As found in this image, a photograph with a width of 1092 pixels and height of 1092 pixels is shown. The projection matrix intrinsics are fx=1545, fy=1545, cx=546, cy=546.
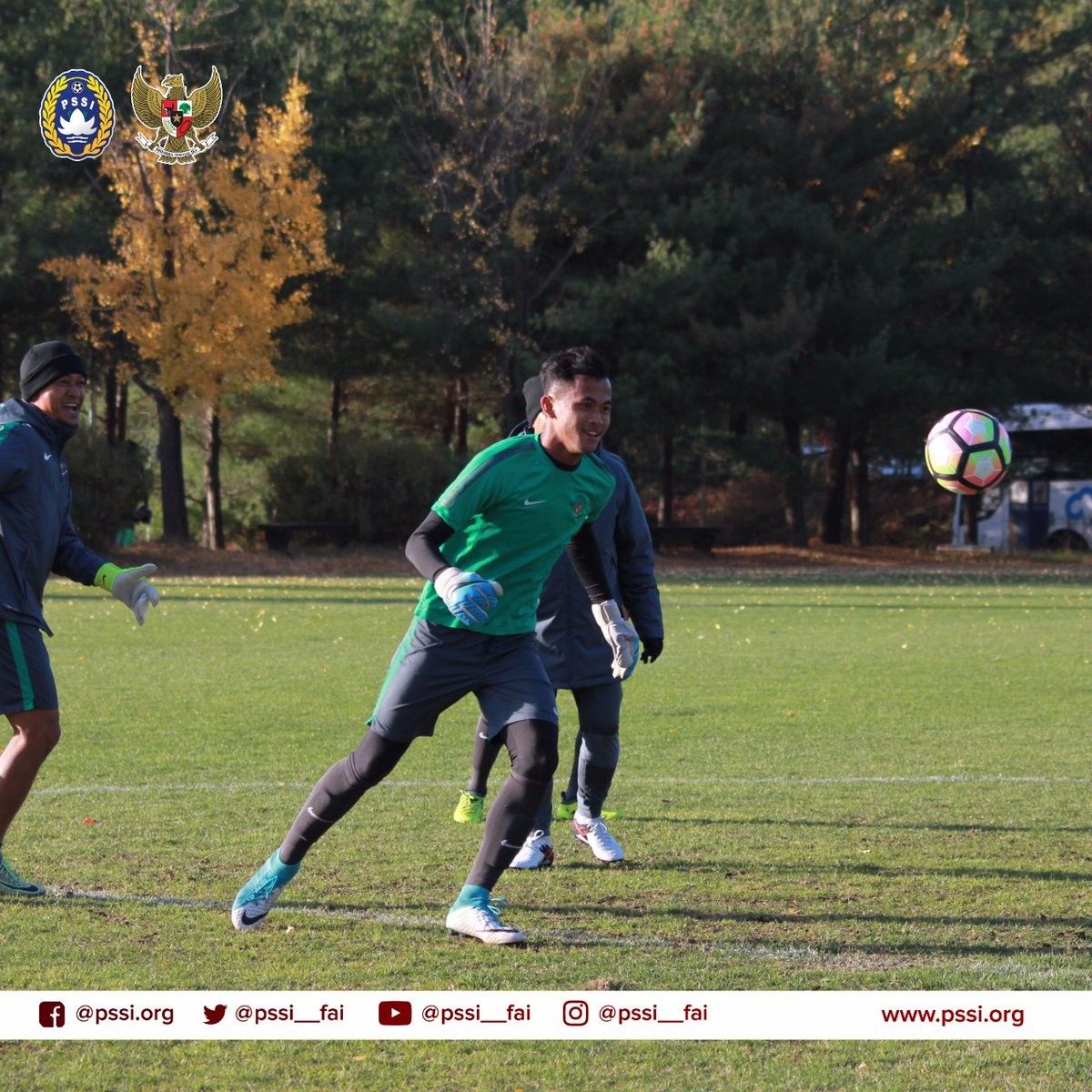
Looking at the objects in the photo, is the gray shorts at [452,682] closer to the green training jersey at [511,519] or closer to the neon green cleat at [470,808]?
the green training jersey at [511,519]

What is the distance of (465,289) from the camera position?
39.5 meters

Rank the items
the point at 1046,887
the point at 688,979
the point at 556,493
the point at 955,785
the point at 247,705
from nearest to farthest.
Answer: the point at 688,979, the point at 556,493, the point at 1046,887, the point at 955,785, the point at 247,705

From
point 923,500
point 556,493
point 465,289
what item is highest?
point 465,289

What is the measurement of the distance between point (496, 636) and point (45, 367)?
83.9 inches

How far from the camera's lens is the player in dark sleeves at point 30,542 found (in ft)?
19.9

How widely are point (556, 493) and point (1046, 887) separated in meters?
2.77

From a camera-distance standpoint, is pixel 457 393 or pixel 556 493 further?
pixel 457 393

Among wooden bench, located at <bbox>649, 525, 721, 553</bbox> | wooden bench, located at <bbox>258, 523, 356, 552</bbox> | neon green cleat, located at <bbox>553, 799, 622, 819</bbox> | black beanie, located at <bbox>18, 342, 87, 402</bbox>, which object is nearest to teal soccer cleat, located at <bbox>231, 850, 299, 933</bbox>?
black beanie, located at <bbox>18, 342, 87, 402</bbox>

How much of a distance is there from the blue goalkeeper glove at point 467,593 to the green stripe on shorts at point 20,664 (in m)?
1.80

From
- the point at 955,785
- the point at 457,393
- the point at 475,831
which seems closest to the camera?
the point at 475,831

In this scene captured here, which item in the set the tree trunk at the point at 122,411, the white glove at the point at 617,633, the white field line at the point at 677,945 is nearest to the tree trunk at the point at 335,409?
the tree trunk at the point at 122,411

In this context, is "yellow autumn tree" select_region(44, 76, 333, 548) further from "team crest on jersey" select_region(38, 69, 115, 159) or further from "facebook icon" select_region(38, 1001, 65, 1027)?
"facebook icon" select_region(38, 1001, 65, 1027)

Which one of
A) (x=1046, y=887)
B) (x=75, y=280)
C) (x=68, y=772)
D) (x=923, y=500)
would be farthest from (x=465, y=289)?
(x=1046, y=887)

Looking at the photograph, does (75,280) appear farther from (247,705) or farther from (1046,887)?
(1046,887)
